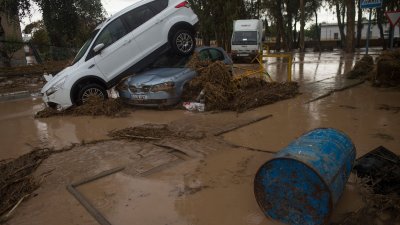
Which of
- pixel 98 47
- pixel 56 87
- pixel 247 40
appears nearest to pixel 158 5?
pixel 98 47

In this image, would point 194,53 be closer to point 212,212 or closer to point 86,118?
point 86,118

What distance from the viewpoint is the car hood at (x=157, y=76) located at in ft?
26.8

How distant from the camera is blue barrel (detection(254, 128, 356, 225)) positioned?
2869 mm

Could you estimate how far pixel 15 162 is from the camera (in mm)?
5141

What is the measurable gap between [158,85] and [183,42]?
220 cm

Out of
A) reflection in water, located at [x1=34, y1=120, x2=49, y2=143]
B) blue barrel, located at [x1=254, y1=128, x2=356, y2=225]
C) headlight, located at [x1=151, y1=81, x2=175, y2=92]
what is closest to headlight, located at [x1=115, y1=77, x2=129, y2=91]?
headlight, located at [x1=151, y1=81, x2=175, y2=92]

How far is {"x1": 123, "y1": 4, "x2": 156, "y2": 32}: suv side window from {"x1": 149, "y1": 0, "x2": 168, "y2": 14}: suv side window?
5.2 inches

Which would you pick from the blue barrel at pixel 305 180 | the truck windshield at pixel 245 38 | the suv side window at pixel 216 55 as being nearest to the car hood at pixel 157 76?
the suv side window at pixel 216 55

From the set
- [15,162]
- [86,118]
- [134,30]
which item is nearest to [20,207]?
[15,162]

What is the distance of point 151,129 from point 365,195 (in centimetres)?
401

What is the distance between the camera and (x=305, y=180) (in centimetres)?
291

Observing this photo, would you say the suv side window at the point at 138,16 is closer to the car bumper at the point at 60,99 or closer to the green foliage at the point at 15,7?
the car bumper at the point at 60,99

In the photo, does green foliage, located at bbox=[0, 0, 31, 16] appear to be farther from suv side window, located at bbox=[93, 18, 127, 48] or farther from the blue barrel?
the blue barrel

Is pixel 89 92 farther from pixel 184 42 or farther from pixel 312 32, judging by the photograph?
pixel 312 32
